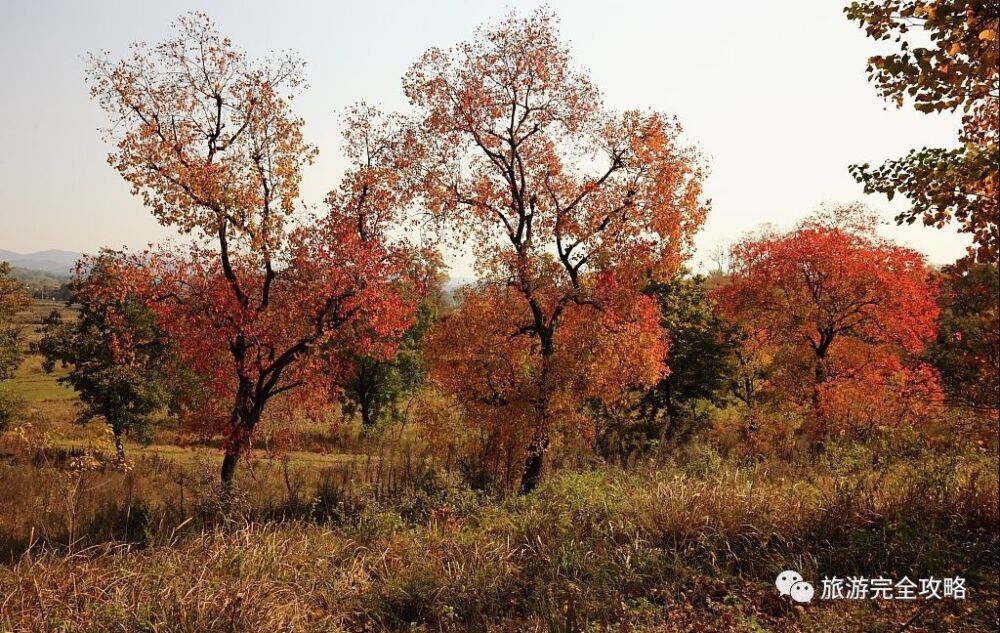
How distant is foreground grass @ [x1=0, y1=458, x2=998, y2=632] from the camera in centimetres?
562

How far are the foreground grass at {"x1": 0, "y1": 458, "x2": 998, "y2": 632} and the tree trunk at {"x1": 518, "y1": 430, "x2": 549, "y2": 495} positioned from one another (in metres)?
5.85

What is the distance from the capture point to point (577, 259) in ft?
50.5

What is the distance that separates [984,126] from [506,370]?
36.0 ft

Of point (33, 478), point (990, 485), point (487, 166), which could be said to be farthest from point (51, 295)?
point (990, 485)

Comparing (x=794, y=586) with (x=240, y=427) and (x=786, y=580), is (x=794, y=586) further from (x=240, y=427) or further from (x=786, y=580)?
(x=240, y=427)

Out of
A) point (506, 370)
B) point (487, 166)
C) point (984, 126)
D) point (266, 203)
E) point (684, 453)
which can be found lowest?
point (684, 453)

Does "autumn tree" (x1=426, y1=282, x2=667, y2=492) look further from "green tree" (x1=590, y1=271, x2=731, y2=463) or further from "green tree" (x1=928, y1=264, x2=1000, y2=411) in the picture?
"green tree" (x1=590, y1=271, x2=731, y2=463)

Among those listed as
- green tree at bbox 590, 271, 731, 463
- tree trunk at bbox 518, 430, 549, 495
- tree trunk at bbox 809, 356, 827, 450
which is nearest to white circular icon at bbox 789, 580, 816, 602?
tree trunk at bbox 518, 430, 549, 495

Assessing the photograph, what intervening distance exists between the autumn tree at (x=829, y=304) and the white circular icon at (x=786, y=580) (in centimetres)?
1645

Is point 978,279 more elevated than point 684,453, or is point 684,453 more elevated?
point 978,279

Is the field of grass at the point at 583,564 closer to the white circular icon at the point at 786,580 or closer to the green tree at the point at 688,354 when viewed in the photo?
the white circular icon at the point at 786,580

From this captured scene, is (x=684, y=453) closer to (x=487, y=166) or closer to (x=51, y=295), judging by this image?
(x=487, y=166)

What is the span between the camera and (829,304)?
2219cm

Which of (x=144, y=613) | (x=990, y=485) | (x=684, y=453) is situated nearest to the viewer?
(x=144, y=613)
